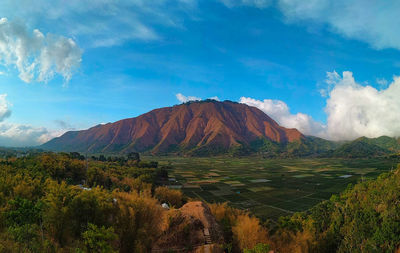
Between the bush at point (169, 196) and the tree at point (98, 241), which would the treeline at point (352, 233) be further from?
the bush at point (169, 196)

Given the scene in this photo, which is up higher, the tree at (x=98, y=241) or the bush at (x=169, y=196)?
the tree at (x=98, y=241)

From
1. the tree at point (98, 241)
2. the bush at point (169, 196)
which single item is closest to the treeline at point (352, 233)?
the tree at point (98, 241)

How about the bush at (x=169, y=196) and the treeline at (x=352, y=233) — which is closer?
the treeline at (x=352, y=233)

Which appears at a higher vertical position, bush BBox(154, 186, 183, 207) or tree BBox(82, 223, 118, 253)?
tree BBox(82, 223, 118, 253)

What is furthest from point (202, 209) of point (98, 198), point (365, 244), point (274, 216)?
point (274, 216)

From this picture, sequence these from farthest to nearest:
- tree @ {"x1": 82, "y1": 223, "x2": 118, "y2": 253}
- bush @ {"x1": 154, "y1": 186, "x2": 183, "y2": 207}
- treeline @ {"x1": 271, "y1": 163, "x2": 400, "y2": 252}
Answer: bush @ {"x1": 154, "y1": 186, "x2": 183, "y2": 207} → treeline @ {"x1": 271, "y1": 163, "x2": 400, "y2": 252} → tree @ {"x1": 82, "y1": 223, "x2": 118, "y2": 253}

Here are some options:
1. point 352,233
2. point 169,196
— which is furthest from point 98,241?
point 169,196

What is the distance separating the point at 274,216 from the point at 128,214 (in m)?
49.0

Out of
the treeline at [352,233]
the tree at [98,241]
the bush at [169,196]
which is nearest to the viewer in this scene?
the tree at [98,241]

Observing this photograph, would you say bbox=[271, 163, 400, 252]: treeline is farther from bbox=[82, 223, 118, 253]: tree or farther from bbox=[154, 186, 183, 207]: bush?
bbox=[154, 186, 183, 207]: bush

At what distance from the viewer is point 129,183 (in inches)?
1918

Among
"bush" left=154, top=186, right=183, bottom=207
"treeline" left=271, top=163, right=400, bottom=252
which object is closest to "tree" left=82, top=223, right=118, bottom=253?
"treeline" left=271, top=163, right=400, bottom=252

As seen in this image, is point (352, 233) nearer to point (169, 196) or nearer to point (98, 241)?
point (98, 241)

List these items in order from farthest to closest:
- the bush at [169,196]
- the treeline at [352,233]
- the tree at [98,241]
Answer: the bush at [169,196]
the treeline at [352,233]
the tree at [98,241]
